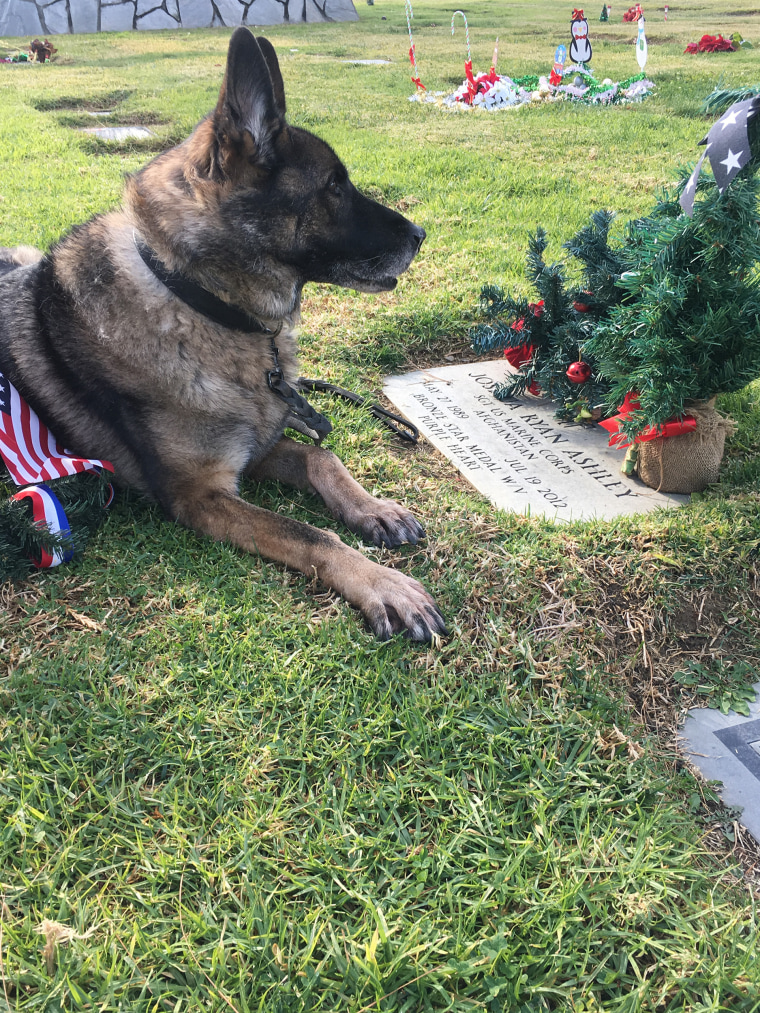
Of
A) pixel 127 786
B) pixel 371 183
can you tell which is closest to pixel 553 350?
pixel 127 786

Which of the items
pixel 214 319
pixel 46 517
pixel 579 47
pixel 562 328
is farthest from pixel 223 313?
pixel 579 47

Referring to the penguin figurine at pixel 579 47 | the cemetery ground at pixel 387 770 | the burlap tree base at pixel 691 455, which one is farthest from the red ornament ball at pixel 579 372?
the penguin figurine at pixel 579 47

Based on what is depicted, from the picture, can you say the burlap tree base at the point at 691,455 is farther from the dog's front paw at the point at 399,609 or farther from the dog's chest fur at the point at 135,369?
the dog's chest fur at the point at 135,369

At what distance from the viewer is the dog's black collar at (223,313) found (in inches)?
102

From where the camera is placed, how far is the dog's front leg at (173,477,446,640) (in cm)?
227

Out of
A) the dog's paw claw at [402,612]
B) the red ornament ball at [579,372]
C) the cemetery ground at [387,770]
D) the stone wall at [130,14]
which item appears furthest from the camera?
the stone wall at [130,14]

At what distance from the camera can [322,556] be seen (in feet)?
8.00

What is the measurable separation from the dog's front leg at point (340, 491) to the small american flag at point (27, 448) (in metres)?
0.67

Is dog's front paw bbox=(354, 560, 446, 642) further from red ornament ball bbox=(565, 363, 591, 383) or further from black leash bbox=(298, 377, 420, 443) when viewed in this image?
red ornament ball bbox=(565, 363, 591, 383)

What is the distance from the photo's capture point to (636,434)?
2.85 metres

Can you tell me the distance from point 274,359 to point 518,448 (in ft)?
3.79

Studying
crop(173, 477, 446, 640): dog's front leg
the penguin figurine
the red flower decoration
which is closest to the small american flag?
crop(173, 477, 446, 640): dog's front leg

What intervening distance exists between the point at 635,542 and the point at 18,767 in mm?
2064

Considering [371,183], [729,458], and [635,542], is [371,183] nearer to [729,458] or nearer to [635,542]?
[729,458]
